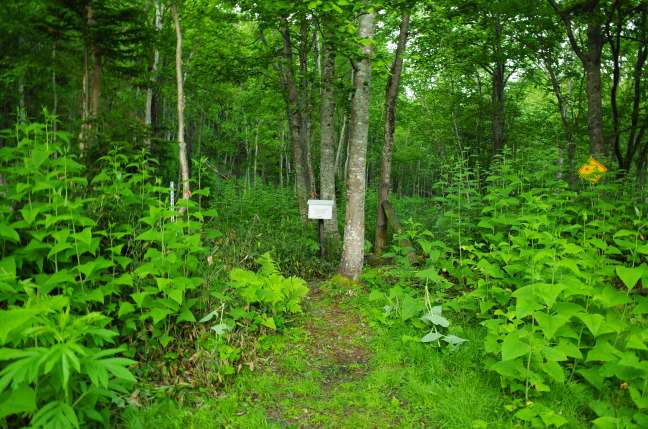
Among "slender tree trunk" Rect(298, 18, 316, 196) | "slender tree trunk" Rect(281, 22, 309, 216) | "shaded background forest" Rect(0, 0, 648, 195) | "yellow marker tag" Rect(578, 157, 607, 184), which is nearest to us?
"yellow marker tag" Rect(578, 157, 607, 184)

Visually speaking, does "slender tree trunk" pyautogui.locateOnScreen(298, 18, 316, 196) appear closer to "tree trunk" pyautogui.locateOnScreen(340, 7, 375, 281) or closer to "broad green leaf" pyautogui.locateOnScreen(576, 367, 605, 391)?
"tree trunk" pyautogui.locateOnScreen(340, 7, 375, 281)

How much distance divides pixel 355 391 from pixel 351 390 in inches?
2.8

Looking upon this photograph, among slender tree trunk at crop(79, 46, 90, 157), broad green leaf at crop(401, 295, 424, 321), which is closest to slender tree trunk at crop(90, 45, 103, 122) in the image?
slender tree trunk at crop(79, 46, 90, 157)

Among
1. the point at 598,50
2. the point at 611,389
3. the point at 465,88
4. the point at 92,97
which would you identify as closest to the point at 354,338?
the point at 611,389

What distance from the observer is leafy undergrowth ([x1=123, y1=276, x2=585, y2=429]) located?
11.3 feet

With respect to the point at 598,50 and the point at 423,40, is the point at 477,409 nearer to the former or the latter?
the point at 598,50

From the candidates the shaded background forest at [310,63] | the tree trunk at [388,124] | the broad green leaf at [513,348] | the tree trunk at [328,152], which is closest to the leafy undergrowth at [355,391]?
the broad green leaf at [513,348]

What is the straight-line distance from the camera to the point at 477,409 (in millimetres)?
3443

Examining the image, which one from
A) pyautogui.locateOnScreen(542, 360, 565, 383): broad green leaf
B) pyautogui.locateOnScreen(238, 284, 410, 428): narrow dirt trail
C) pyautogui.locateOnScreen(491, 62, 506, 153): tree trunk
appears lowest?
pyautogui.locateOnScreen(238, 284, 410, 428): narrow dirt trail

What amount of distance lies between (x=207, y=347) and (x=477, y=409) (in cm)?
280

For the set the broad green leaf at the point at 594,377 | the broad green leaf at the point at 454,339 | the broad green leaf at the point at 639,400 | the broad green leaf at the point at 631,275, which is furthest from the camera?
the broad green leaf at the point at 454,339

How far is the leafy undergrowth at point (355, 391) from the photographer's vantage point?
11.3 feet

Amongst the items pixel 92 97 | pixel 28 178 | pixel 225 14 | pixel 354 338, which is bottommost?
pixel 354 338

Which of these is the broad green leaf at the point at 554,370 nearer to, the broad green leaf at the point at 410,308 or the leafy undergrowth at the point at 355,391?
the leafy undergrowth at the point at 355,391
